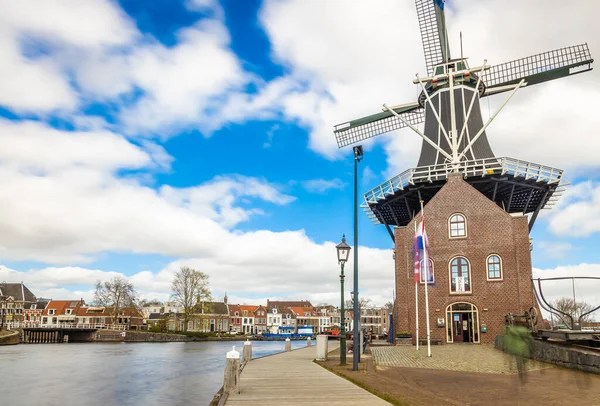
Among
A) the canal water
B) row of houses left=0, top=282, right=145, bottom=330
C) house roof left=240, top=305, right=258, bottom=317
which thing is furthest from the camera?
house roof left=240, top=305, right=258, bottom=317

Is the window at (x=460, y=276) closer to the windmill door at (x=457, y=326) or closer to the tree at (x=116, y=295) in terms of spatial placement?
the windmill door at (x=457, y=326)

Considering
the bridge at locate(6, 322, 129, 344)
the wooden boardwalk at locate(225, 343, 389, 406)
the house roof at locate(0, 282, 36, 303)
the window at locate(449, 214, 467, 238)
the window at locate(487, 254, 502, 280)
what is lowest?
the bridge at locate(6, 322, 129, 344)

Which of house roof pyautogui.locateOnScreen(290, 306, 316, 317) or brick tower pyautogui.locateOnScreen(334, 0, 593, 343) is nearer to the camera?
brick tower pyautogui.locateOnScreen(334, 0, 593, 343)

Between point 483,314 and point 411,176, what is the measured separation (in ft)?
34.2

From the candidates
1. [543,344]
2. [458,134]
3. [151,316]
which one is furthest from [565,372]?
[151,316]

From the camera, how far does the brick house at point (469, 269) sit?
1248 inches

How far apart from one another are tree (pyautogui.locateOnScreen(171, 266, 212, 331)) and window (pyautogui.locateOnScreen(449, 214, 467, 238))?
52.5 metres

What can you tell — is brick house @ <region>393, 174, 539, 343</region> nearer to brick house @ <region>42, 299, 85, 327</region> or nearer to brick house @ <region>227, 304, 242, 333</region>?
brick house @ <region>227, 304, 242, 333</region>

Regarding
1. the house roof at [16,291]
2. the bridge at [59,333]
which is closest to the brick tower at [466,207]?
the bridge at [59,333]

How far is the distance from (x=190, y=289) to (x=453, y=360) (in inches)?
2473

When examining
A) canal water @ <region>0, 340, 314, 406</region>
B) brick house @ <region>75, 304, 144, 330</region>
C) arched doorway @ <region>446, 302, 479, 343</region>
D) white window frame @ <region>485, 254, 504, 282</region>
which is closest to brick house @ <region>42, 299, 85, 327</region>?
brick house @ <region>75, 304, 144, 330</region>

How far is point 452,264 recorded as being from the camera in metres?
33.3

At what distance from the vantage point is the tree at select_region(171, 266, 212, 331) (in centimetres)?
7831

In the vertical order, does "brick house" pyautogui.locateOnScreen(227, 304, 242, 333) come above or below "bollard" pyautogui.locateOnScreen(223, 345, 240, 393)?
below
